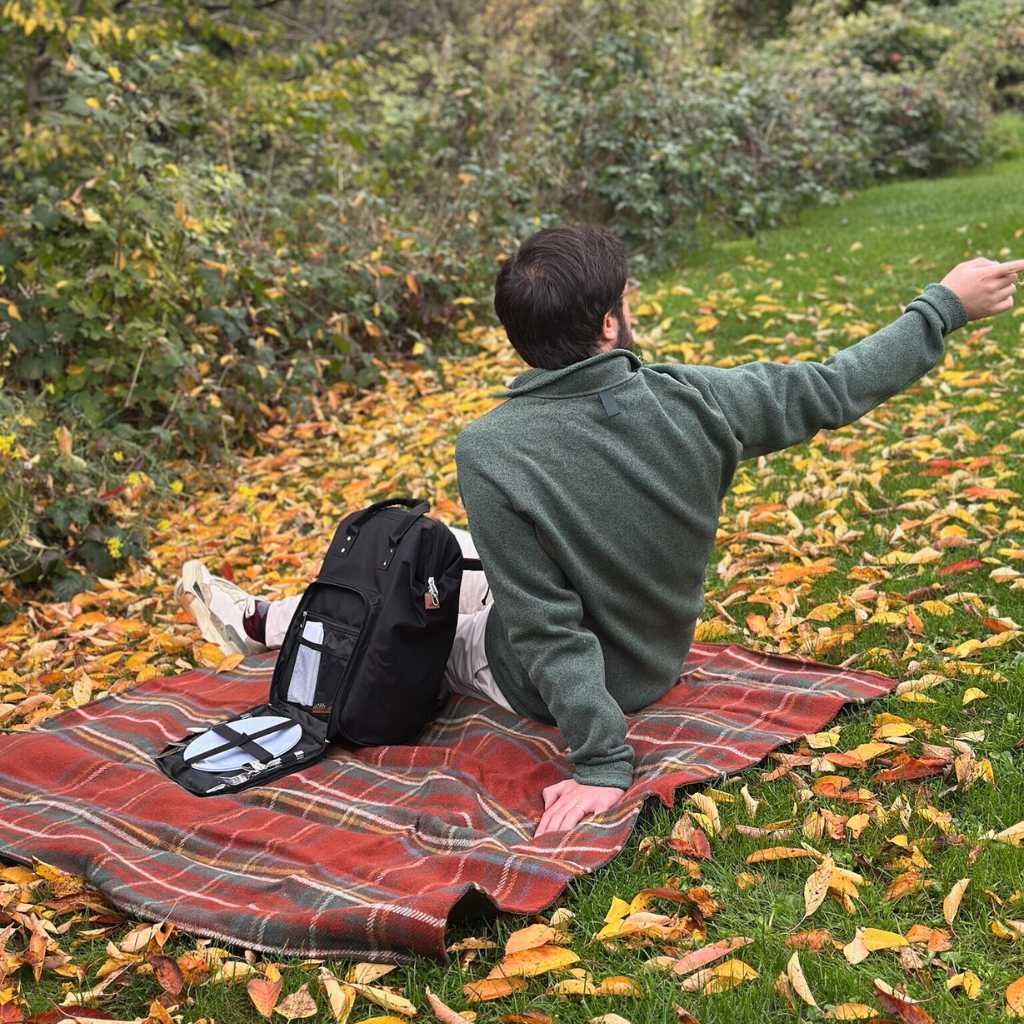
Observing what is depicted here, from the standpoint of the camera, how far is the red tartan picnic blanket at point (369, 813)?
2.24 meters

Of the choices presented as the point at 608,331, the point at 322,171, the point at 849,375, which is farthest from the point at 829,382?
the point at 322,171

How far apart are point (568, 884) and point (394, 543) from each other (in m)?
0.99

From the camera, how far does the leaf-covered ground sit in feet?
6.61

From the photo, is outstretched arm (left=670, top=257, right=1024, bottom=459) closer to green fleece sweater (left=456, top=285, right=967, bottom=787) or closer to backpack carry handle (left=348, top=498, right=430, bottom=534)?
green fleece sweater (left=456, top=285, right=967, bottom=787)

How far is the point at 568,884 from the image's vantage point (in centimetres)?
226

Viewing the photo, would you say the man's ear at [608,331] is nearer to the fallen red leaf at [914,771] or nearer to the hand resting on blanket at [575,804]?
the hand resting on blanket at [575,804]

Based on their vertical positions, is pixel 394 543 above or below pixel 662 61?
below

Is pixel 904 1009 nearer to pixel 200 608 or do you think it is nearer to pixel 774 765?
pixel 774 765

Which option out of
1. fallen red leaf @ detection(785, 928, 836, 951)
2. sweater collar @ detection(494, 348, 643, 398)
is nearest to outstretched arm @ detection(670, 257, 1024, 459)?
sweater collar @ detection(494, 348, 643, 398)

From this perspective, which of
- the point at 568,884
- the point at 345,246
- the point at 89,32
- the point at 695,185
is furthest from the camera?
the point at 695,185

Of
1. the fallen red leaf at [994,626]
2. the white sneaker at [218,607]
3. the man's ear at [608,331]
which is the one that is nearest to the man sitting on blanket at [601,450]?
the man's ear at [608,331]

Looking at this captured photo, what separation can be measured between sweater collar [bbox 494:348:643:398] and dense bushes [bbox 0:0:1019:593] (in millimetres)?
2874

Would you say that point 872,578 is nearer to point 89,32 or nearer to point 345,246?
point 345,246

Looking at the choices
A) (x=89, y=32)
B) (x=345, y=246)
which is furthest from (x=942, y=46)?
(x=89, y=32)
